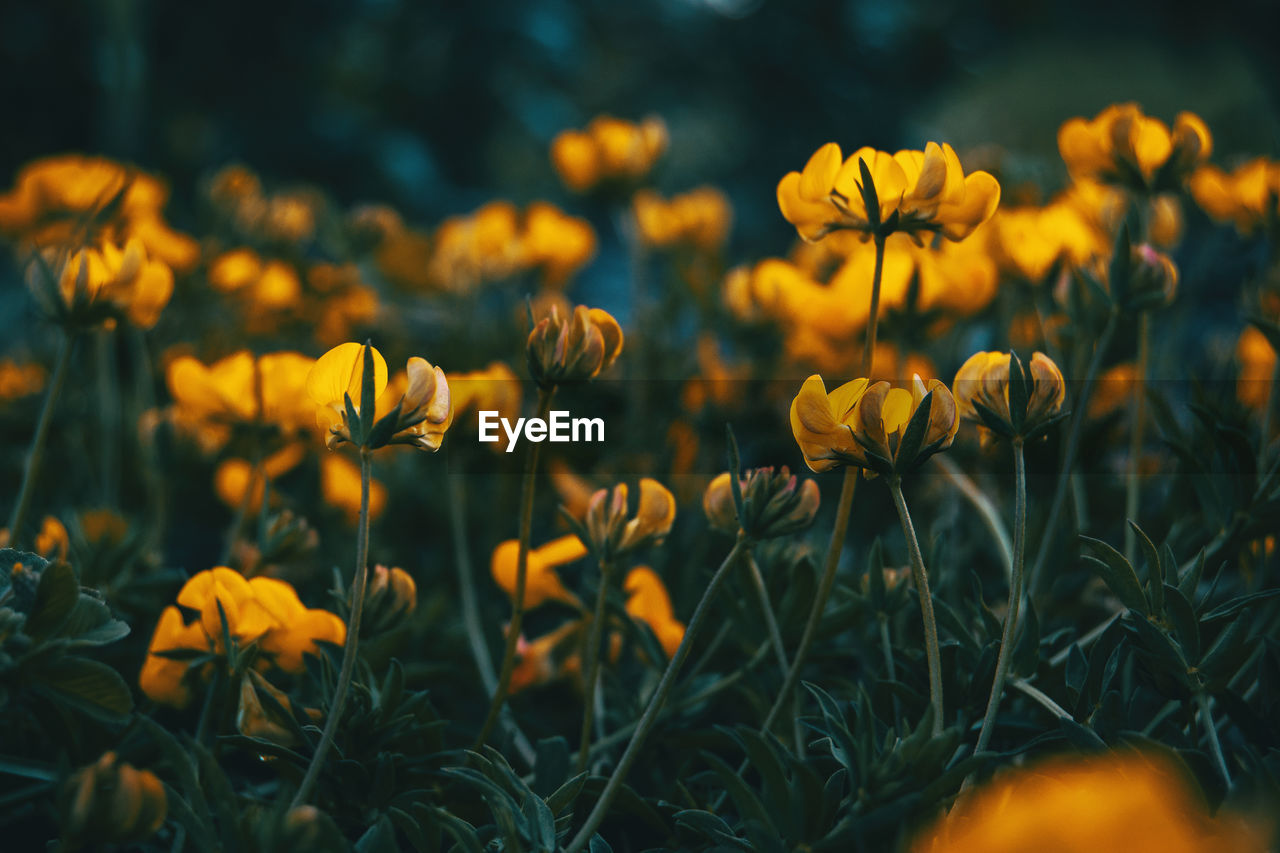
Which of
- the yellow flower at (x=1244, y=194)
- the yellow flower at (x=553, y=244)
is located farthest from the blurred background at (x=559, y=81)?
the yellow flower at (x=1244, y=194)

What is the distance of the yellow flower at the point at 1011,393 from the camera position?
20.3 inches

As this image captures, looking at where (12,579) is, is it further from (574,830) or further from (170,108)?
(170,108)

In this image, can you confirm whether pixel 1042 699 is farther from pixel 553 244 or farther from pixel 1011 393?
pixel 553 244

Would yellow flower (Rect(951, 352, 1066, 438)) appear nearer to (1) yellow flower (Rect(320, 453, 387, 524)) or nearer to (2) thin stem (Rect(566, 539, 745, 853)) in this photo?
(2) thin stem (Rect(566, 539, 745, 853))

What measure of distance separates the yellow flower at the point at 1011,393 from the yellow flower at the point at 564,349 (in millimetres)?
219

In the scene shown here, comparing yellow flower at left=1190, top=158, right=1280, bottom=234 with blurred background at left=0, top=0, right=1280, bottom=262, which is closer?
yellow flower at left=1190, top=158, right=1280, bottom=234

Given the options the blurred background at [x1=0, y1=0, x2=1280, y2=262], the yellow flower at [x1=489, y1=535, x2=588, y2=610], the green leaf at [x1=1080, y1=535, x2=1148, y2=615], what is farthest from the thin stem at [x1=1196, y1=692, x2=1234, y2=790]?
the blurred background at [x1=0, y1=0, x2=1280, y2=262]

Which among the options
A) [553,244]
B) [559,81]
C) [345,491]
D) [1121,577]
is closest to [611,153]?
[553,244]

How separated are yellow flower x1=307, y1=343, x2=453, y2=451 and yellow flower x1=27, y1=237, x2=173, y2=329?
244mm

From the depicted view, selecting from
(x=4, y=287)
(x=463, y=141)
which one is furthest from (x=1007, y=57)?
(x=4, y=287)

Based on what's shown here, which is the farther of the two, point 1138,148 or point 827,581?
point 1138,148

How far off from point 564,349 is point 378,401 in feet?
0.38

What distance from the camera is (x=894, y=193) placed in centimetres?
57

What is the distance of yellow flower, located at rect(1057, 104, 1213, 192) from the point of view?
2.49ft
